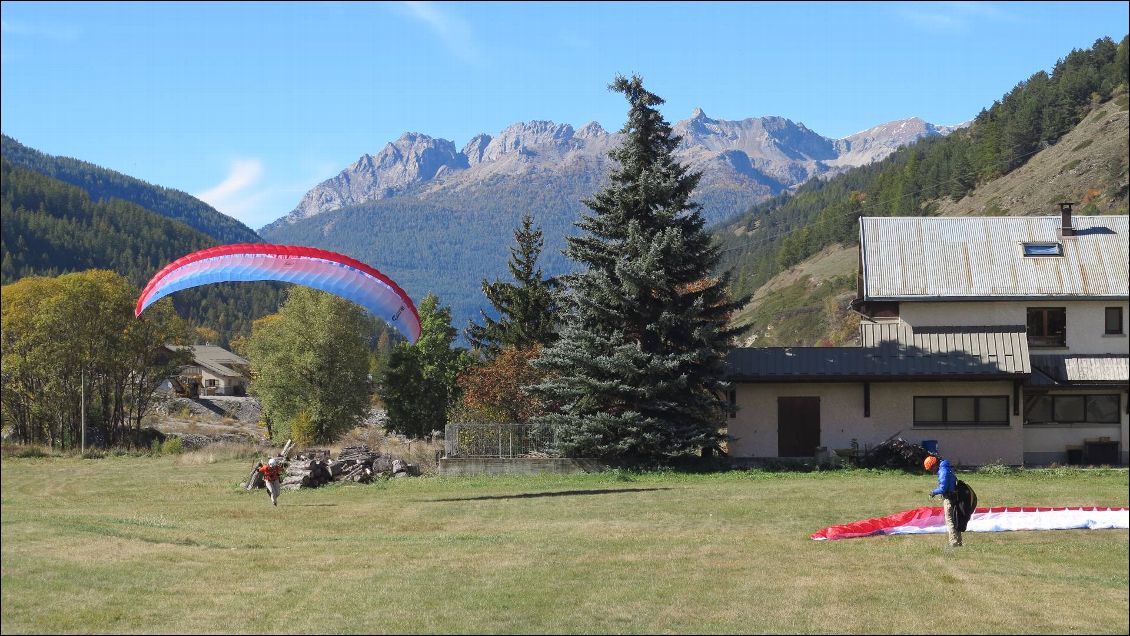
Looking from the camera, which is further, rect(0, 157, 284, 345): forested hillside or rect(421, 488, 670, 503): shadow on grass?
rect(421, 488, 670, 503): shadow on grass

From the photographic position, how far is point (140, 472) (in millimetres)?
32375

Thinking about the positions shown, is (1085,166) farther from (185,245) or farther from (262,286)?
(262,286)

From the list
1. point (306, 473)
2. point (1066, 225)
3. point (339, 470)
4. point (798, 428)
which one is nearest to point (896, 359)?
point (798, 428)

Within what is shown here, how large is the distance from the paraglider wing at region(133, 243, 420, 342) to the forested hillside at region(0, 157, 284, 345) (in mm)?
2791

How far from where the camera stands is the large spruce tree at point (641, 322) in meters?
33.9

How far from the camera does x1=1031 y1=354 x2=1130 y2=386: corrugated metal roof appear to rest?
36.4 m

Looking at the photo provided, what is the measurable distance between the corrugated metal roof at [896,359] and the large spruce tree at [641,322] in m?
1.54

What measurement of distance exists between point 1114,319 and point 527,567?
28735mm

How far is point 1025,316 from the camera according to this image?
38250 mm

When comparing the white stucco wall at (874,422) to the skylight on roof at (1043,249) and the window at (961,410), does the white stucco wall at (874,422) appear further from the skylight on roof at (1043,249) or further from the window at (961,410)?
the skylight on roof at (1043,249)

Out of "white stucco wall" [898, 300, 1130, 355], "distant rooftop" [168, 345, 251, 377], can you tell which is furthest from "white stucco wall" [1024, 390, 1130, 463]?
"distant rooftop" [168, 345, 251, 377]

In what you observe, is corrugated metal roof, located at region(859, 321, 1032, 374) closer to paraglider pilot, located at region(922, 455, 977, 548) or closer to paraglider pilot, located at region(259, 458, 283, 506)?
paraglider pilot, located at region(922, 455, 977, 548)

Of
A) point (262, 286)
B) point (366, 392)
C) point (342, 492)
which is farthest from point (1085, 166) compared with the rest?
point (262, 286)

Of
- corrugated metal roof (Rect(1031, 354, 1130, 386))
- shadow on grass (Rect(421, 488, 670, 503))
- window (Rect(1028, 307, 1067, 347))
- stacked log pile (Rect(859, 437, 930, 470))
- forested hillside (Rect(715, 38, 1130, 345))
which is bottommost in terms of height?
shadow on grass (Rect(421, 488, 670, 503))
